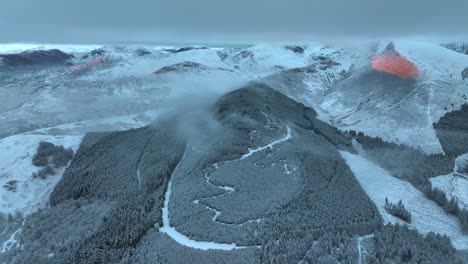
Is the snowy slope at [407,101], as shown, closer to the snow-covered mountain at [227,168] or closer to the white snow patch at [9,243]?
the snow-covered mountain at [227,168]

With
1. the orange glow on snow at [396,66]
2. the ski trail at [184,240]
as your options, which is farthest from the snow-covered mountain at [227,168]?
the orange glow on snow at [396,66]

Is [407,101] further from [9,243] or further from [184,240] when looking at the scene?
[9,243]

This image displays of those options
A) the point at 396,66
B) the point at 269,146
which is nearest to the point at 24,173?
the point at 269,146

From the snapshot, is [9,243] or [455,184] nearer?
[9,243]

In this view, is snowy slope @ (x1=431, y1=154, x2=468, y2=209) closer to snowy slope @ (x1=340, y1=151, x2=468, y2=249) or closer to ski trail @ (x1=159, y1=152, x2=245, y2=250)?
snowy slope @ (x1=340, y1=151, x2=468, y2=249)

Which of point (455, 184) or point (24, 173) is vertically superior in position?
point (455, 184)
